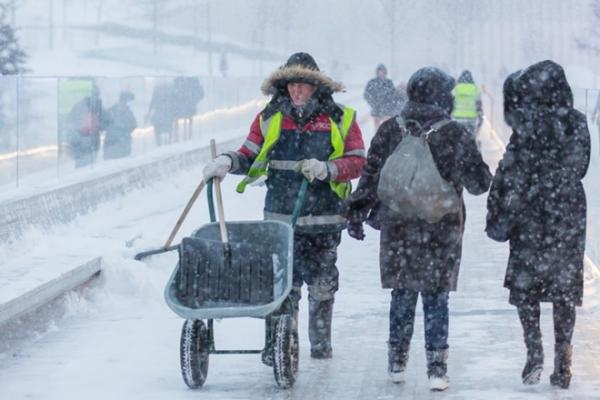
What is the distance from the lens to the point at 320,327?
370 inches

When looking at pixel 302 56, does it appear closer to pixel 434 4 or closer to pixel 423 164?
pixel 423 164

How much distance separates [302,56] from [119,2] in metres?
154

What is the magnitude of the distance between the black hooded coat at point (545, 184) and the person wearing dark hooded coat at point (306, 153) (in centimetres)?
101

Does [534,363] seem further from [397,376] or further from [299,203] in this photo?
[299,203]

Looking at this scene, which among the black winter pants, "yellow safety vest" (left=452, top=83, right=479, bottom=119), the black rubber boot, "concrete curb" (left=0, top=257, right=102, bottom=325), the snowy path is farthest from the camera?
"yellow safety vest" (left=452, top=83, right=479, bottom=119)

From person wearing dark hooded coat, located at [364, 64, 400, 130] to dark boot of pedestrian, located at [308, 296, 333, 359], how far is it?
64.2 ft

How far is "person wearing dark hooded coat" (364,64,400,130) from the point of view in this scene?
28.9 metres

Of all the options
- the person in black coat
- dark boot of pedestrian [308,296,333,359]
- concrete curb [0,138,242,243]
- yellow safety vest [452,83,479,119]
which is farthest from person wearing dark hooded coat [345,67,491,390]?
yellow safety vest [452,83,479,119]

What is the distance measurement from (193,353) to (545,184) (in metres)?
1.92

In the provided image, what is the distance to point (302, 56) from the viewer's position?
30.2ft

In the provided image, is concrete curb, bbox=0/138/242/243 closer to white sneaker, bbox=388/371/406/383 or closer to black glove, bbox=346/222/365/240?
black glove, bbox=346/222/365/240

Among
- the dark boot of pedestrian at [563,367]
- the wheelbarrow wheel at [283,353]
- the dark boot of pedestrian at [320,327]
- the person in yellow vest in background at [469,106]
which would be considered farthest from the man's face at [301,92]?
the person in yellow vest in background at [469,106]

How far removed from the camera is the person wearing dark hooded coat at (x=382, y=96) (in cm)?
2891

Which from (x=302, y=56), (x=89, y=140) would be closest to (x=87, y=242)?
(x=302, y=56)
